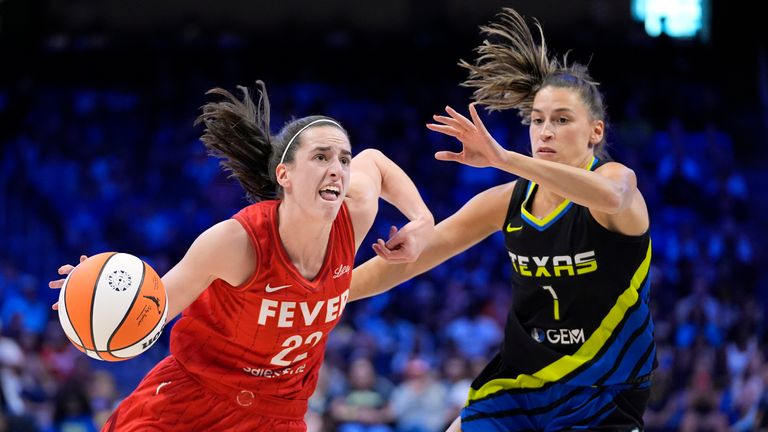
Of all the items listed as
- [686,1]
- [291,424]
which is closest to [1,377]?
[291,424]

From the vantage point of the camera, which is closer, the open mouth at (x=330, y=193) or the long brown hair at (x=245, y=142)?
the open mouth at (x=330, y=193)

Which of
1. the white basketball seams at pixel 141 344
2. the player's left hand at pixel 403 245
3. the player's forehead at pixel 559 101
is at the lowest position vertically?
the white basketball seams at pixel 141 344

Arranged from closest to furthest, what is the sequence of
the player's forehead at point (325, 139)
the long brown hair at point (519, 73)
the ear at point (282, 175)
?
the player's forehead at point (325, 139), the ear at point (282, 175), the long brown hair at point (519, 73)

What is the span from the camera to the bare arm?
4312mm

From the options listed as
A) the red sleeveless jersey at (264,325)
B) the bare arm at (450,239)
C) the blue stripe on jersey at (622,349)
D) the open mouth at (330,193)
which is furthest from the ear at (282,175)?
the blue stripe on jersey at (622,349)

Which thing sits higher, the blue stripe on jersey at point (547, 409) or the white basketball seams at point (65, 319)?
the white basketball seams at point (65, 319)

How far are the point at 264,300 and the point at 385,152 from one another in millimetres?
9172

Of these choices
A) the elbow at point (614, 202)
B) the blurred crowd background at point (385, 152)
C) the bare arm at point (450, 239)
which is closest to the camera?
the elbow at point (614, 202)

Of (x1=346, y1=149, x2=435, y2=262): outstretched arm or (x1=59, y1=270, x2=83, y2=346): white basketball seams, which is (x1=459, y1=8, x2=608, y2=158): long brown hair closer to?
(x1=346, y1=149, x2=435, y2=262): outstretched arm

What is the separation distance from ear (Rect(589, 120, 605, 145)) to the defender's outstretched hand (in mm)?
809

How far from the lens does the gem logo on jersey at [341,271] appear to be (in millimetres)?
4086

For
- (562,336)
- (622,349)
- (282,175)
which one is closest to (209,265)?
(282,175)

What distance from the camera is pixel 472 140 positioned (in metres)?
3.53

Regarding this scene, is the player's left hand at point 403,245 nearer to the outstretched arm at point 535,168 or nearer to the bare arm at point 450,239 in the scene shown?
the bare arm at point 450,239
